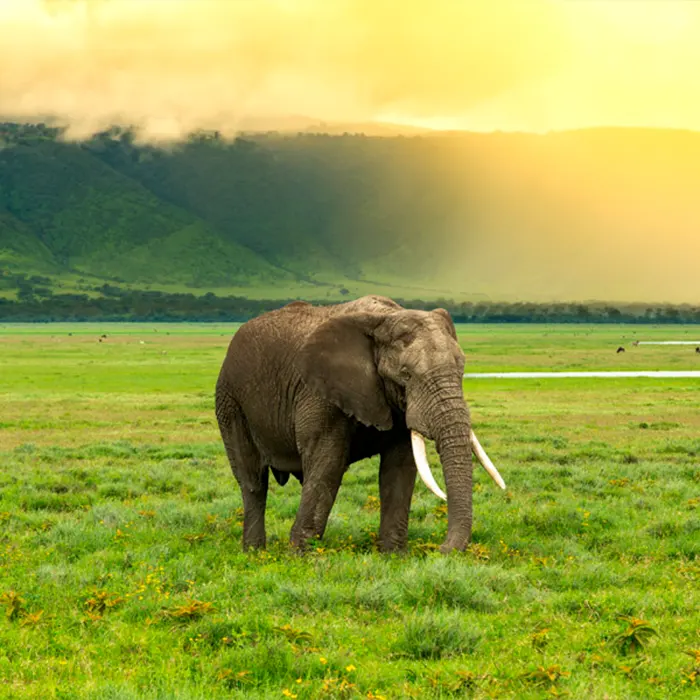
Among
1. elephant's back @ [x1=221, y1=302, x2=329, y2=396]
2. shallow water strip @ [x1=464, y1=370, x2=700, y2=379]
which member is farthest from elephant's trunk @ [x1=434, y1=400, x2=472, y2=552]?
shallow water strip @ [x1=464, y1=370, x2=700, y2=379]

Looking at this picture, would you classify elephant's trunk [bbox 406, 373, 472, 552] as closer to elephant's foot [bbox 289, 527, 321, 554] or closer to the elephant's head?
the elephant's head

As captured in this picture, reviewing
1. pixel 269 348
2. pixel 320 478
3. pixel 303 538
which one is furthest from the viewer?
pixel 269 348

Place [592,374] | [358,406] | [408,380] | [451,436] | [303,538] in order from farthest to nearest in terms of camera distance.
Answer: [592,374] < [303,538] < [358,406] < [408,380] < [451,436]

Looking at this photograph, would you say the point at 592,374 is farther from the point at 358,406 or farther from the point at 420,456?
the point at 420,456

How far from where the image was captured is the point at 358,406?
12.5m

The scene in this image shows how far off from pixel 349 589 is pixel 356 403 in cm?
237

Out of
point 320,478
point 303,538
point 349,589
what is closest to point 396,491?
point 320,478

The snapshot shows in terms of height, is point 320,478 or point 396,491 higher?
point 320,478

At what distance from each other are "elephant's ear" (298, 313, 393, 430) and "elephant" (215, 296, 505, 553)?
0.04ft

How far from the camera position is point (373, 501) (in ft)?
60.5

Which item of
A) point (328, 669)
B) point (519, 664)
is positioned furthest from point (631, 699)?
point (328, 669)

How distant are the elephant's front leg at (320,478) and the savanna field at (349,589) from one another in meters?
0.40

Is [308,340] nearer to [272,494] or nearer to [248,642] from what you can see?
[248,642]

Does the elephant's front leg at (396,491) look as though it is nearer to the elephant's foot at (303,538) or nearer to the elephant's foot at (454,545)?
the elephant's foot at (303,538)
